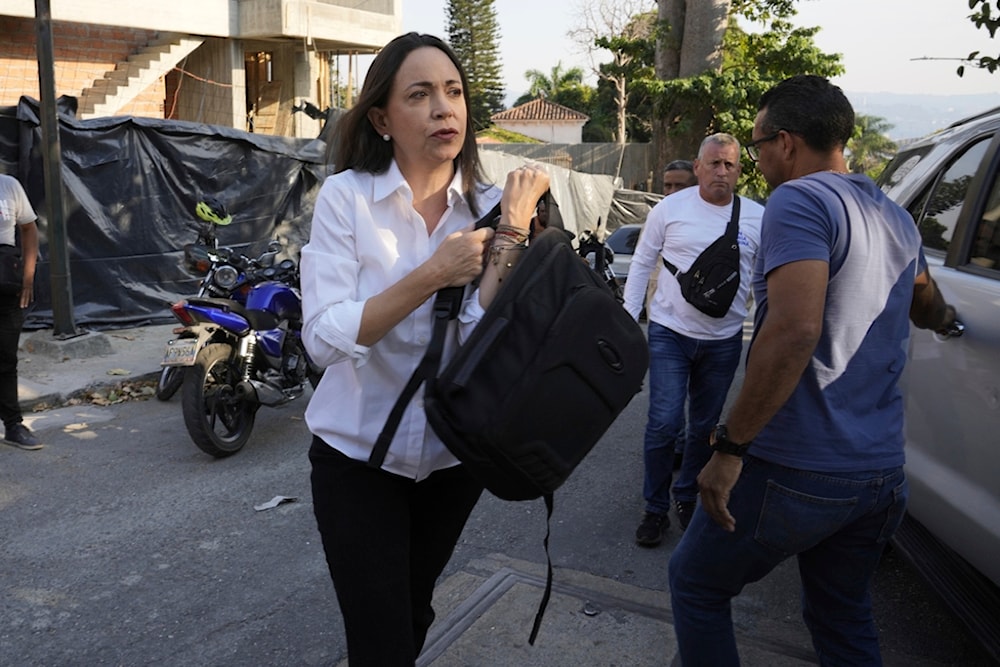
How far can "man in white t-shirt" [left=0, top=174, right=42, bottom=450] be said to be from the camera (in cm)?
570

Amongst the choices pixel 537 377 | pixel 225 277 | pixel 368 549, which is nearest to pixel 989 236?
pixel 537 377

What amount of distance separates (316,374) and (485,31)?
63205mm

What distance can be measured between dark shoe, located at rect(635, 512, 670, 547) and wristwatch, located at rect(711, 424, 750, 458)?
219 cm

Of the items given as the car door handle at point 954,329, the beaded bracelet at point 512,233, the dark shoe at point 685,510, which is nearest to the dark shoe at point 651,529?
the dark shoe at point 685,510

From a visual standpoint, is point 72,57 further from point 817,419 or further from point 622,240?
point 817,419

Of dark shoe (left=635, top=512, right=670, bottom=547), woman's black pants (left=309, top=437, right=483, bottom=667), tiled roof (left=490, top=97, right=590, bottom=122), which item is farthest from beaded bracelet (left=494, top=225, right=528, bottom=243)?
tiled roof (left=490, top=97, right=590, bottom=122)

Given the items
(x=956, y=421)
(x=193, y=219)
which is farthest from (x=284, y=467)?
(x=193, y=219)

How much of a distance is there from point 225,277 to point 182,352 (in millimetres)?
939

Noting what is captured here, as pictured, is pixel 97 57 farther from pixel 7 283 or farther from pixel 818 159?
pixel 818 159

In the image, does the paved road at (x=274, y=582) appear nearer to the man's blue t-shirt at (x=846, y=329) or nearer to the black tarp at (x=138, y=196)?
the man's blue t-shirt at (x=846, y=329)

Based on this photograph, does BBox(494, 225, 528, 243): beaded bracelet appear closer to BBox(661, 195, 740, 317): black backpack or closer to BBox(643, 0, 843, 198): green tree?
BBox(661, 195, 740, 317): black backpack

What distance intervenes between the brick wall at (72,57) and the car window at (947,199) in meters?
15.0

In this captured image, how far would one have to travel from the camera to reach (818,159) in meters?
2.55

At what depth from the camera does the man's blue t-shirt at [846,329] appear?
2.34 meters
